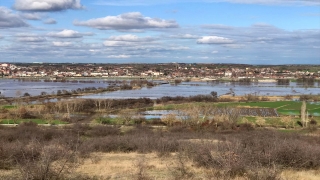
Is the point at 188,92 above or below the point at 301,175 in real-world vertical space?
below

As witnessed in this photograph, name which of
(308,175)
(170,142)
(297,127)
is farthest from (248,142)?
(297,127)

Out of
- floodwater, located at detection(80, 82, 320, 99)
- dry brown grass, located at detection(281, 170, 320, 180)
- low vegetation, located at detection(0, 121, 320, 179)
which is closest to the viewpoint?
low vegetation, located at detection(0, 121, 320, 179)

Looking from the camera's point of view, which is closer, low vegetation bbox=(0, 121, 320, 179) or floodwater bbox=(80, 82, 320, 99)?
low vegetation bbox=(0, 121, 320, 179)

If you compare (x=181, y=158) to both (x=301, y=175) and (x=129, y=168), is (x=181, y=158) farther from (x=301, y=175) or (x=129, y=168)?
(x=301, y=175)

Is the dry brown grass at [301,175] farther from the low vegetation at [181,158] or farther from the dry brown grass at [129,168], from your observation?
the dry brown grass at [129,168]

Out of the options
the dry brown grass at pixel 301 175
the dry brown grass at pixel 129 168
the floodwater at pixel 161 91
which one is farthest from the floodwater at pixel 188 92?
the dry brown grass at pixel 301 175

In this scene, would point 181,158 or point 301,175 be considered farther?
point 181,158

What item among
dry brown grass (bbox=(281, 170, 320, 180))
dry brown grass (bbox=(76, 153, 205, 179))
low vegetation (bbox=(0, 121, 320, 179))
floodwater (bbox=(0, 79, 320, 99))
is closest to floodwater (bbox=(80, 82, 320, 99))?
floodwater (bbox=(0, 79, 320, 99))

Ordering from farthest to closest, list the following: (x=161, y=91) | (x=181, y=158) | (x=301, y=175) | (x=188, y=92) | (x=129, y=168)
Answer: (x=161, y=91) → (x=188, y=92) → (x=181, y=158) → (x=129, y=168) → (x=301, y=175)

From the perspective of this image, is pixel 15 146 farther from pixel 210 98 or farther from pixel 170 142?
pixel 210 98

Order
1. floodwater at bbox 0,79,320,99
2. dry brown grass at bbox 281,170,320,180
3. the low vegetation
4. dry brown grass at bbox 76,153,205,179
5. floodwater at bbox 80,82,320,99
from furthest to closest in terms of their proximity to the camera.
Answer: floodwater at bbox 0,79,320,99, floodwater at bbox 80,82,320,99, dry brown grass at bbox 76,153,205,179, dry brown grass at bbox 281,170,320,180, the low vegetation

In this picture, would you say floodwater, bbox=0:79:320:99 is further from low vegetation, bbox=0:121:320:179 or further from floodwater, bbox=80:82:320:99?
low vegetation, bbox=0:121:320:179

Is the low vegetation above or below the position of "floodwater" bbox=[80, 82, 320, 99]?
above

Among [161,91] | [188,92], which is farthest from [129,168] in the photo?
[161,91]
